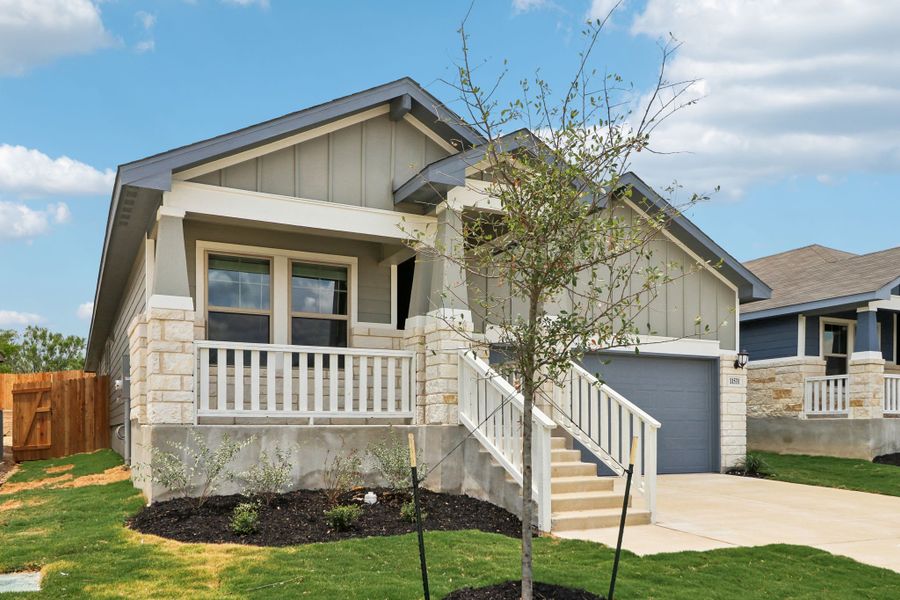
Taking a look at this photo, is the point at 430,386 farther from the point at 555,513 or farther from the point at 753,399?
the point at 753,399

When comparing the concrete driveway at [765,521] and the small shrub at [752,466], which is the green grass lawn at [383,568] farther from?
the small shrub at [752,466]

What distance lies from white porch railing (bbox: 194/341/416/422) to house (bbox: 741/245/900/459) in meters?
10.7

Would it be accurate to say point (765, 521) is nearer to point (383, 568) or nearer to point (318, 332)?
point (383, 568)

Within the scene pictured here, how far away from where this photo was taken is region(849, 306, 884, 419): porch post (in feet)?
53.8

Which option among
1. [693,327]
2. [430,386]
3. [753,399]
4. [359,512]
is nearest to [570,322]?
[359,512]

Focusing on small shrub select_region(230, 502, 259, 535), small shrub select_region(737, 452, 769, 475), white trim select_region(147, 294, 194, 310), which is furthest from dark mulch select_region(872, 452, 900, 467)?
white trim select_region(147, 294, 194, 310)

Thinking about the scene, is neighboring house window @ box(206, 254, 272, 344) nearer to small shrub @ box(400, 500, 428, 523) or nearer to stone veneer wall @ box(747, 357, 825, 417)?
A: small shrub @ box(400, 500, 428, 523)

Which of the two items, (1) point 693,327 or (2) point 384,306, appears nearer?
(2) point 384,306

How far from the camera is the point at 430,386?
9.97 metres

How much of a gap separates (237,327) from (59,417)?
8.68 meters

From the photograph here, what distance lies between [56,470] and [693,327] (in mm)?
11506

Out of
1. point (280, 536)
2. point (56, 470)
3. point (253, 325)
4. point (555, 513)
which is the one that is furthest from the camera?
point (56, 470)

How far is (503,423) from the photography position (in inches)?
370

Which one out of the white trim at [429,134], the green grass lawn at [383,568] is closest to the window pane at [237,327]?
the white trim at [429,134]
